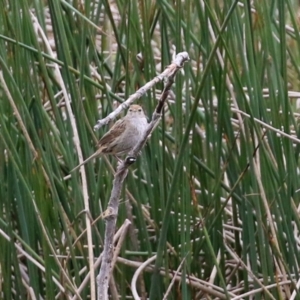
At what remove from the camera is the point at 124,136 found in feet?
5.69

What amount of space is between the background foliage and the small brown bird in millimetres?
69

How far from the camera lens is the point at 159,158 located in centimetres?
189

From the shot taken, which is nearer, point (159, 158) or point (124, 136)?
point (124, 136)

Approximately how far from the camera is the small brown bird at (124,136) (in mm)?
1731

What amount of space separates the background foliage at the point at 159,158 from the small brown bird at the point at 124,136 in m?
0.07

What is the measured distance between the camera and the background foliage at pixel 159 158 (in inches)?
68.4

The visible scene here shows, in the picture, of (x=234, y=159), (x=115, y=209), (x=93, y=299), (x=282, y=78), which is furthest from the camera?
(x=234, y=159)

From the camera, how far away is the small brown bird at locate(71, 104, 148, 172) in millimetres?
1731

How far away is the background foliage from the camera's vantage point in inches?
68.4

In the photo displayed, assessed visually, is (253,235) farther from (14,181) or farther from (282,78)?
(14,181)

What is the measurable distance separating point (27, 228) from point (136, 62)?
551mm

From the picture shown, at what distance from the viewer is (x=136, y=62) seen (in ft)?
6.15

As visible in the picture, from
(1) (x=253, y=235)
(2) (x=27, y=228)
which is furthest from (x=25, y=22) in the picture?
(1) (x=253, y=235)

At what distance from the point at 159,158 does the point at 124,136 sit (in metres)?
0.19
